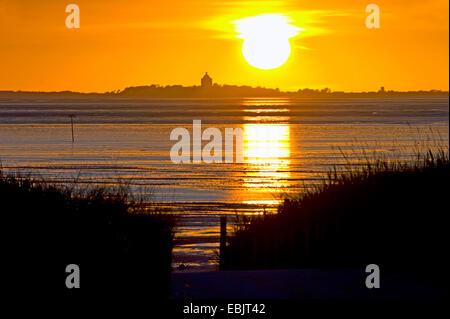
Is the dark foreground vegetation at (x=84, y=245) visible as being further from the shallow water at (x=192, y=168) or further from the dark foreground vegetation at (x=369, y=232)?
the shallow water at (x=192, y=168)

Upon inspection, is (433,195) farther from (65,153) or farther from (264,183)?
(65,153)

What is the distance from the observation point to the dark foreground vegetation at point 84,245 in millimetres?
9641

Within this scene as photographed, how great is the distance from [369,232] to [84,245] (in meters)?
5.09

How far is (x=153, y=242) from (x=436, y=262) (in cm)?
434

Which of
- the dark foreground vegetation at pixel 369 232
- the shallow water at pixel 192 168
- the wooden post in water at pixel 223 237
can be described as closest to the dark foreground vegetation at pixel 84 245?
the wooden post in water at pixel 223 237

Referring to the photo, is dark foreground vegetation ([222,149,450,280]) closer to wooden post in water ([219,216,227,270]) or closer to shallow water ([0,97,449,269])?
wooden post in water ([219,216,227,270])

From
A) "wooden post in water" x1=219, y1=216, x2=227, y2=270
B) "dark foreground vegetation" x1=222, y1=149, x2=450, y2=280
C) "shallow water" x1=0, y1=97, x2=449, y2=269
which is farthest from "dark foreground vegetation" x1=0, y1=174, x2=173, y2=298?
"shallow water" x1=0, y1=97, x2=449, y2=269

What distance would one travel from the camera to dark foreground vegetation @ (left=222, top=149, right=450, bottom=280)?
473 inches

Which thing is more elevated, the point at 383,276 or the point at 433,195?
the point at 433,195

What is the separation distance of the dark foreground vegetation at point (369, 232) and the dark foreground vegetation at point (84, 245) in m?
2.09

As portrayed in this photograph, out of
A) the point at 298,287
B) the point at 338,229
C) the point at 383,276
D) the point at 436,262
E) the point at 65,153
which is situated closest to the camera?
the point at 298,287

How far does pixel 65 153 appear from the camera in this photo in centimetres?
5259

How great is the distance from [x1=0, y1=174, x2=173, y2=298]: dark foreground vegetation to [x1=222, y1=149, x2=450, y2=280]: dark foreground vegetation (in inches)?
82.5
